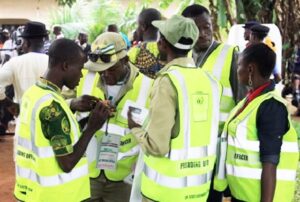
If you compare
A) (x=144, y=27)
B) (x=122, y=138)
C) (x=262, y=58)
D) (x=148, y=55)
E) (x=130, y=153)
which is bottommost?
(x=130, y=153)

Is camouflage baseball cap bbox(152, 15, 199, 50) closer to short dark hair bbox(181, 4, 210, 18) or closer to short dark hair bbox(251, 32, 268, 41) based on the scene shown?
short dark hair bbox(181, 4, 210, 18)

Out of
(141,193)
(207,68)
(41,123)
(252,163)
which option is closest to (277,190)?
(252,163)

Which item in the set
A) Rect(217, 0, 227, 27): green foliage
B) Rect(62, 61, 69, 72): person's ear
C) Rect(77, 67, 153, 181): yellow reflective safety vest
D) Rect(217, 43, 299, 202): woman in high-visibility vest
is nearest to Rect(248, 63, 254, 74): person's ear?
Rect(217, 43, 299, 202): woman in high-visibility vest

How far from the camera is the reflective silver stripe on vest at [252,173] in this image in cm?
282

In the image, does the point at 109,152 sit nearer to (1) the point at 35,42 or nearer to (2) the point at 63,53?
(2) the point at 63,53

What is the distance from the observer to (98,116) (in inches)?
112

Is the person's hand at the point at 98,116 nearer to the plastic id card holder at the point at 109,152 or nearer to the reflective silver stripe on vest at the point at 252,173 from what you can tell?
the plastic id card holder at the point at 109,152

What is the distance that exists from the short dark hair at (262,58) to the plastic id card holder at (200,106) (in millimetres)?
368

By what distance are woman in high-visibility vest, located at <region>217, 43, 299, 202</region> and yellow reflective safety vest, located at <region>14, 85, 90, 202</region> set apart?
852 mm

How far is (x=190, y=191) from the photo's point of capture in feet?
9.00

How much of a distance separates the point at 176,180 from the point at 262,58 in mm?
840

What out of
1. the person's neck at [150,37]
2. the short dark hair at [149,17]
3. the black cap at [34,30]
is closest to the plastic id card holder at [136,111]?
the person's neck at [150,37]

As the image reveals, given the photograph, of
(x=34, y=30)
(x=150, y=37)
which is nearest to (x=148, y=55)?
(x=150, y=37)

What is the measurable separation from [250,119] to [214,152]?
0.90ft
